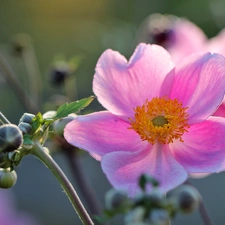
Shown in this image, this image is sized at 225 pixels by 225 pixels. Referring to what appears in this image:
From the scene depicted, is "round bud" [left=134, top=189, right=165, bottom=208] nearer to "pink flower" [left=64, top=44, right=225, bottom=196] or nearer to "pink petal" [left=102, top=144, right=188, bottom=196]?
"pink petal" [left=102, top=144, right=188, bottom=196]

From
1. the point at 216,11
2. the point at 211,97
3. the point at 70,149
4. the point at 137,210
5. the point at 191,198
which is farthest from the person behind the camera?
the point at 216,11

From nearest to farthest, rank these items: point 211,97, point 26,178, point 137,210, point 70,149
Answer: point 137,210
point 211,97
point 70,149
point 26,178

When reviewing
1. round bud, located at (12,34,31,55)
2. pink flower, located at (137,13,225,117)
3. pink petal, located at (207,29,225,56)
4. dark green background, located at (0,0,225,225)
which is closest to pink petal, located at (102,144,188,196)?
dark green background, located at (0,0,225,225)

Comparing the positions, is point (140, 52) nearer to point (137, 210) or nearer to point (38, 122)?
point (38, 122)

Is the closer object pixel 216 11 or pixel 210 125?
pixel 210 125

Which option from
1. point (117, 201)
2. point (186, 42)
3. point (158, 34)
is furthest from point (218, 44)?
point (117, 201)

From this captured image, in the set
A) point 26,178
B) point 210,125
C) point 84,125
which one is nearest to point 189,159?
point 210,125

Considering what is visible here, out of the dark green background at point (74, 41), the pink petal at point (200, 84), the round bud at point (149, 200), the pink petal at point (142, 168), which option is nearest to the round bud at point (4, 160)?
the pink petal at point (142, 168)
